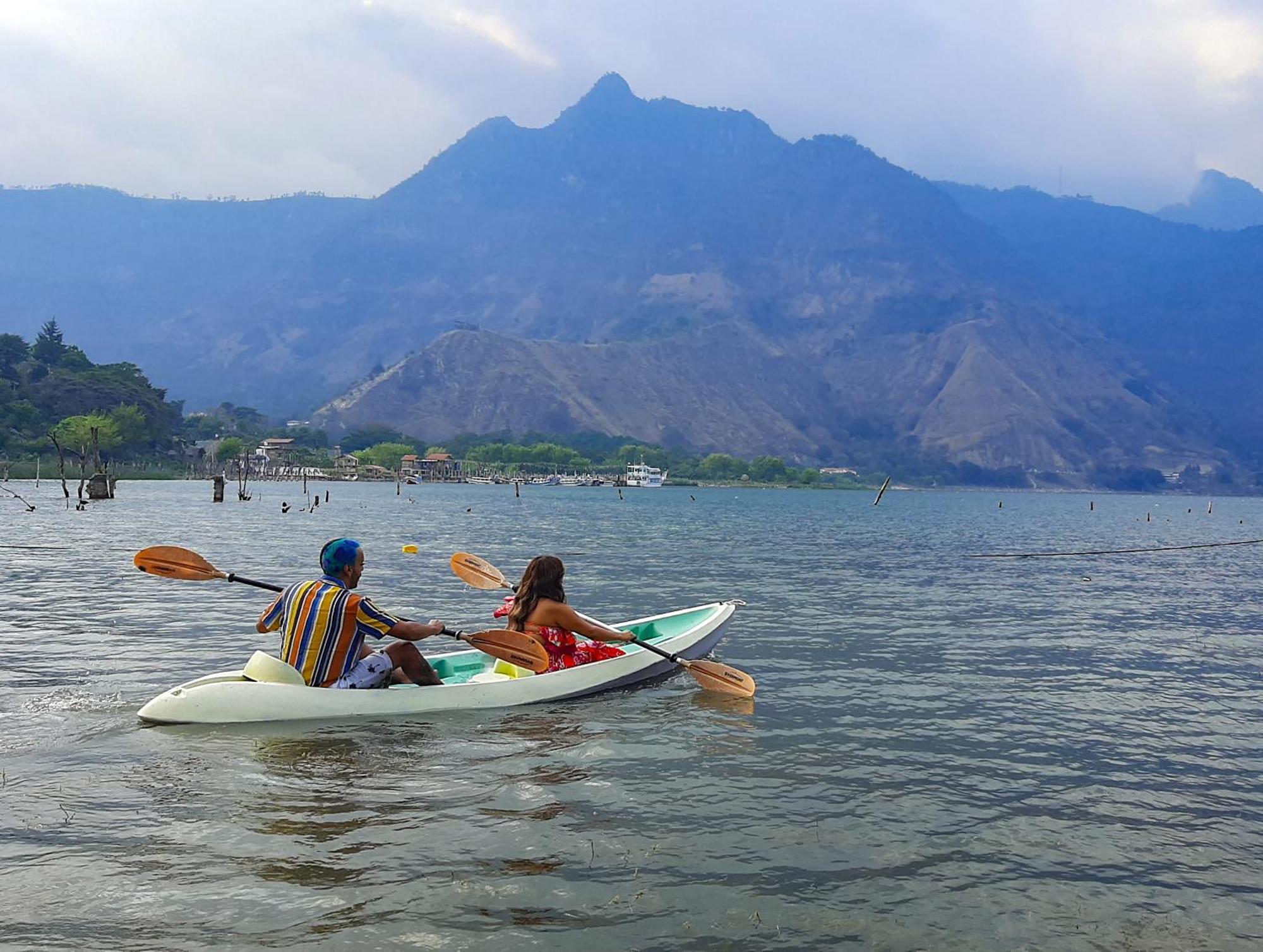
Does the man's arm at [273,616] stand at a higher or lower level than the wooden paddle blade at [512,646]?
higher

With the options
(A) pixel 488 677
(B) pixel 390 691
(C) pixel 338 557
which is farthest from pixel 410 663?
(C) pixel 338 557

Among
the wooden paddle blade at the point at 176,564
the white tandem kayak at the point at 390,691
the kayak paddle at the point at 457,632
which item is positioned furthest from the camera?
the wooden paddle blade at the point at 176,564

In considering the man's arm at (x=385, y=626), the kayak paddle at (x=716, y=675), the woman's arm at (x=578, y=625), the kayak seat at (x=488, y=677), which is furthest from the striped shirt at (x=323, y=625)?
the kayak paddle at (x=716, y=675)

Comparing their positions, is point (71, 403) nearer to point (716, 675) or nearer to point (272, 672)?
point (272, 672)

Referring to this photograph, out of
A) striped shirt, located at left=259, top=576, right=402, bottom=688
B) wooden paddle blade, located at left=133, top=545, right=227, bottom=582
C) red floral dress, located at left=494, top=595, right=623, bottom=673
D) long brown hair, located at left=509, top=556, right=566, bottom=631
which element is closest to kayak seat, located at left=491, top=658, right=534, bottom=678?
red floral dress, located at left=494, top=595, right=623, bottom=673

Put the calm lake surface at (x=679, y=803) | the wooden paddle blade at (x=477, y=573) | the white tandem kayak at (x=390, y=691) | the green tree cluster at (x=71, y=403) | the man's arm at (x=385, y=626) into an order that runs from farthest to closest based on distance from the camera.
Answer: the green tree cluster at (x=71, y=403) < the wooden paddle blade at (x=477, y=573) < the white tandem kayak at (x=390, y=691) < the man's arm at (x=385, y=626) < the calm lake surface at (x=679, y=803)

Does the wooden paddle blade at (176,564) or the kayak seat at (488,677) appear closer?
the kayak seat at (488,677)

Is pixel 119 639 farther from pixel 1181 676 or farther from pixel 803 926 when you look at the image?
pixel 1181 676

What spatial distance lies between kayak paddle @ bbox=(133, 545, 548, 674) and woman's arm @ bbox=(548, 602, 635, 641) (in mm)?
481

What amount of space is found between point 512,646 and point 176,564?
17.9 feet

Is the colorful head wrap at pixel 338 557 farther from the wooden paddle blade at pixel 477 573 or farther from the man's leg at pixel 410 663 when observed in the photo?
the wooden paddle blade at pixel 477 573

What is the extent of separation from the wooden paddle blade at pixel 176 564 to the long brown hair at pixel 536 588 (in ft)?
14.8

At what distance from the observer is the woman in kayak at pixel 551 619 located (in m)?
14.5

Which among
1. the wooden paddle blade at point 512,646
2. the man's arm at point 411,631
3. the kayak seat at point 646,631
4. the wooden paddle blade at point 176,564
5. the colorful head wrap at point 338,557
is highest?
the colorful head wrap at point 338,557
